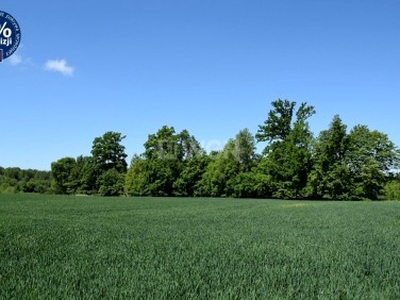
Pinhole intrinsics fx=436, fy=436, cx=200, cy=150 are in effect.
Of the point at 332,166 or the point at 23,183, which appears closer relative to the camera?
the point at 332,166

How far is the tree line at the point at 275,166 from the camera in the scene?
69.1 m

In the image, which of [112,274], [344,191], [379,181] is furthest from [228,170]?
[112,274]

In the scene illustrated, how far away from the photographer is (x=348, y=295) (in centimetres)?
680

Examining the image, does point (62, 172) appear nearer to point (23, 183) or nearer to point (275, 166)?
point (23, 183)

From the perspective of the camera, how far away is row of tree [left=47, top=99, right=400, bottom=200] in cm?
6912

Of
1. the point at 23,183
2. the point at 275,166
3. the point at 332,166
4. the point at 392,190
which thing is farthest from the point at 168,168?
the point at 23,183

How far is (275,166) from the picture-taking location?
71.9m

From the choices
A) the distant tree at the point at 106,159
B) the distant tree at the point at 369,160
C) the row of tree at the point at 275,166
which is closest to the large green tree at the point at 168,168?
the row of tree at the point at 275,166

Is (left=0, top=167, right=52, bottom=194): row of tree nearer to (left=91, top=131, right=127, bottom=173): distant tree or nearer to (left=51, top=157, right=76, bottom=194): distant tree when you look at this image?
(left=51, top=157, right=76, bottom=194): distant tree

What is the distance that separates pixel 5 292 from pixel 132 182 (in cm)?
8033

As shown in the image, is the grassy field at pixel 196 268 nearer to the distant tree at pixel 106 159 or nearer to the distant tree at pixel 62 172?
the distant tree at pixel 106 159

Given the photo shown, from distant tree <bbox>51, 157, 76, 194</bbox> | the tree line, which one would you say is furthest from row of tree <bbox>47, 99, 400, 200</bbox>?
distant tree <bbox>51, 157, 76, 194</bbox>

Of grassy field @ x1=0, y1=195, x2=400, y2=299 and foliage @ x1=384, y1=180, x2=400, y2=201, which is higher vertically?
foliage @ x1=384, y1=180, x2=400, y2=201

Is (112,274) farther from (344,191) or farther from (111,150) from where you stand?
(111,150)
